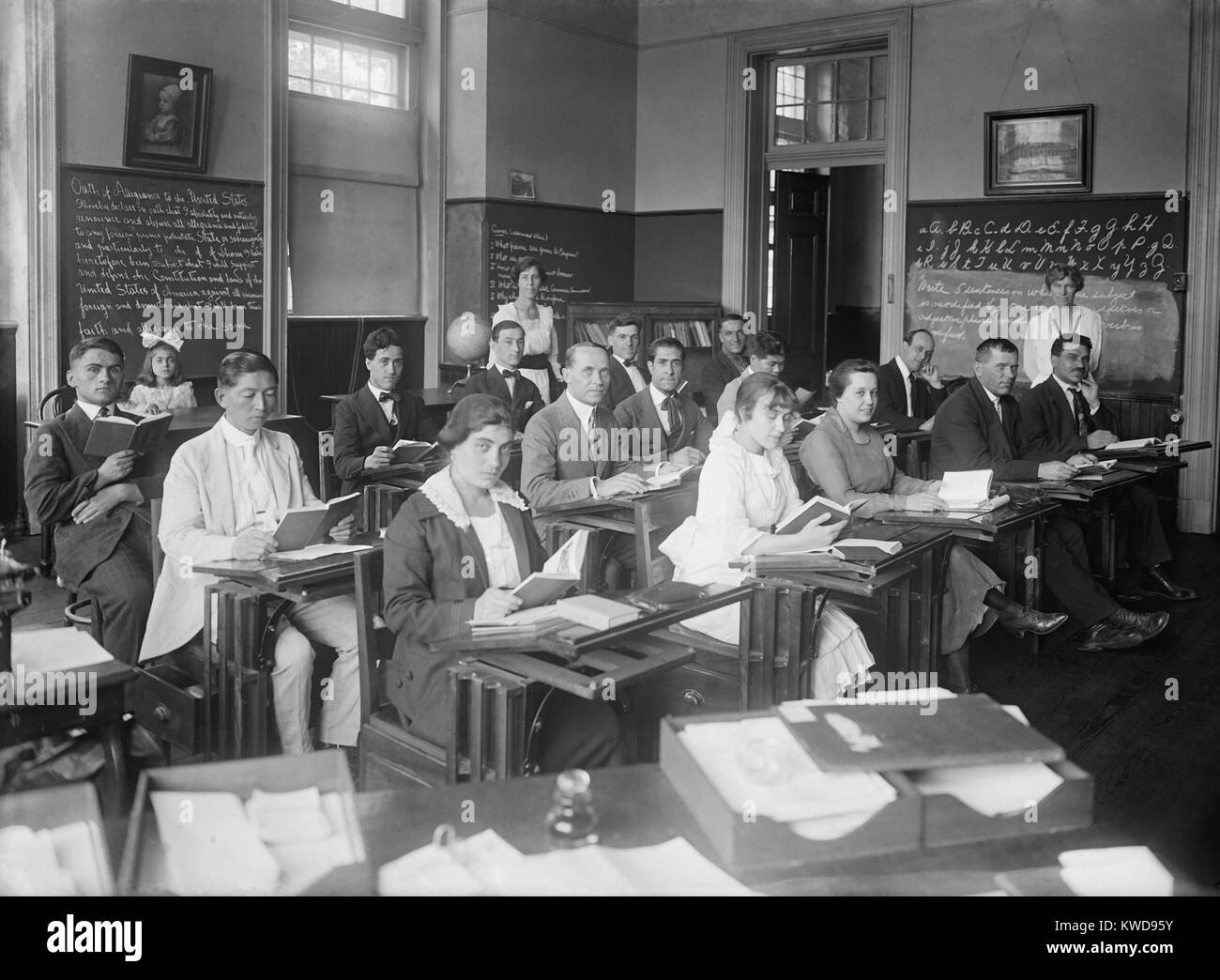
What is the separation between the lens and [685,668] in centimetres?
345

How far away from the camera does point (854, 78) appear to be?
9.12 metres

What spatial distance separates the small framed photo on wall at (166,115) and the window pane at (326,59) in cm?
112

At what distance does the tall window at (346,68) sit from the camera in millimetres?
7984

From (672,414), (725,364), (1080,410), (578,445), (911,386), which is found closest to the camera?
(578,445)

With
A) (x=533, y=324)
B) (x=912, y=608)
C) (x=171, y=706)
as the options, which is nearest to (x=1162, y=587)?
(x=912, y=608)

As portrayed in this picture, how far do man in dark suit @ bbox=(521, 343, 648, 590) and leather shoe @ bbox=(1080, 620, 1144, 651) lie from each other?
1.93m

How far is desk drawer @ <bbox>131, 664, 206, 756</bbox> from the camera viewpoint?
3.36 m

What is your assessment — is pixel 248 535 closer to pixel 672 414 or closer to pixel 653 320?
pixel 672 414

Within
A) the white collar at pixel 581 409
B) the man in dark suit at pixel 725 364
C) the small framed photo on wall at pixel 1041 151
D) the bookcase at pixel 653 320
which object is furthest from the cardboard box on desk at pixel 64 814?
the small framed photo on wall at pixel 1041 151

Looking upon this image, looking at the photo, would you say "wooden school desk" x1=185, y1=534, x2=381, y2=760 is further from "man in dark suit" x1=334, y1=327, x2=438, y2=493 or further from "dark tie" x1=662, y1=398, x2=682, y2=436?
"dark tie" x1=662, y1=398, x2=682, y2=436

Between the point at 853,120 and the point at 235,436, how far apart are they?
6.74 metres

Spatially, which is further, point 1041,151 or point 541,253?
point 541,253

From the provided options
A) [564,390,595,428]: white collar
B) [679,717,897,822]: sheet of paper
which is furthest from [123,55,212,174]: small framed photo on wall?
[679,717,897,822]: sheet of paper
